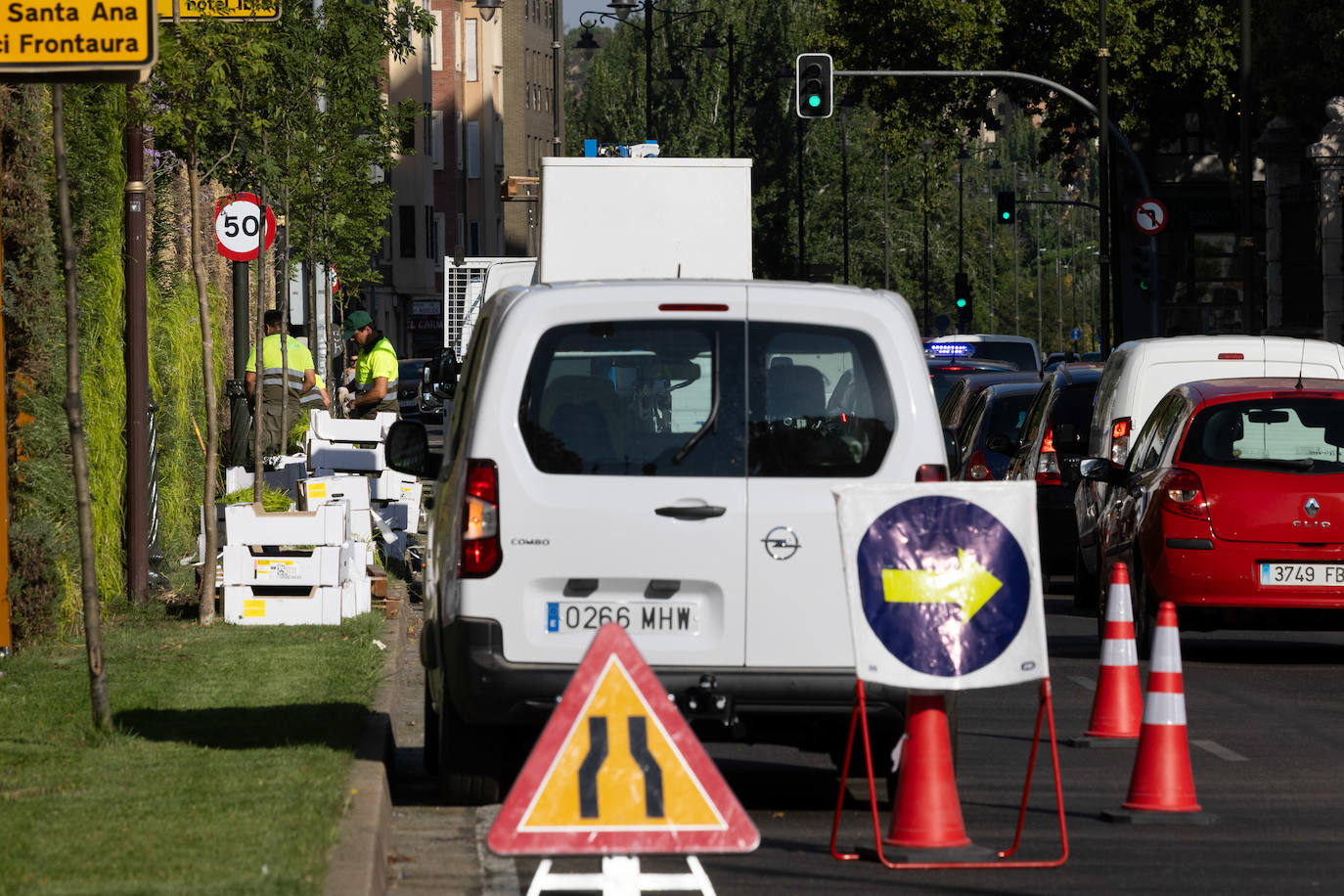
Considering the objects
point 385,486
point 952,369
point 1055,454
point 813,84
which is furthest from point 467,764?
point 813,84

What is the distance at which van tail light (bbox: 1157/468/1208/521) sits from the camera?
1418cm

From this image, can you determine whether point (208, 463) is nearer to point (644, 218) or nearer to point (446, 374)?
point (644, 218)

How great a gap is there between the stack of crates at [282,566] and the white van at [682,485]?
21.2 feet

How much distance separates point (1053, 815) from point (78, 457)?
13.4 feet

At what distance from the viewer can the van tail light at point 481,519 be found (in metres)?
8.55

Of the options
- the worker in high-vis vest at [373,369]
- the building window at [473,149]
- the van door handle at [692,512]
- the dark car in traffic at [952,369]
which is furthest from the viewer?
the building window at [473,149]

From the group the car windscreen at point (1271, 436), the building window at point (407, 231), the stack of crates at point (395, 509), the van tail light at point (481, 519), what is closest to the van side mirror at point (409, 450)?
the van tail light at point (481, 519)

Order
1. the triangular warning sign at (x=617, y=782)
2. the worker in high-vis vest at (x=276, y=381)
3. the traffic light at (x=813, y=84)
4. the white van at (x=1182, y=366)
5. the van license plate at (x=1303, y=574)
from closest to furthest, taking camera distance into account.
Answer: the triangular warning sign at (x=617, y=782) → the van license plate at (x=1303, y=574) → the white van at (x=1182, y=366) → the worker in high-vis vest at (x=276, y=381) → the traffic light at (x=813, y=84)

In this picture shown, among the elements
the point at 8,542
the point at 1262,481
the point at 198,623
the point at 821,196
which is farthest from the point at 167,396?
the point at 821,196

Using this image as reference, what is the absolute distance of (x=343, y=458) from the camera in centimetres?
2052

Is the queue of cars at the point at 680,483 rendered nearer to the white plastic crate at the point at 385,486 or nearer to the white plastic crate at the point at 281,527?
the white plastic crate at the point at 281,527

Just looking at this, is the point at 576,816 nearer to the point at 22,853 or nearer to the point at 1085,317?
the point at 22,853

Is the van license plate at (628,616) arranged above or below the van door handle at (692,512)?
below

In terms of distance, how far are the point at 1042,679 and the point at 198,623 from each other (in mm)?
7980
